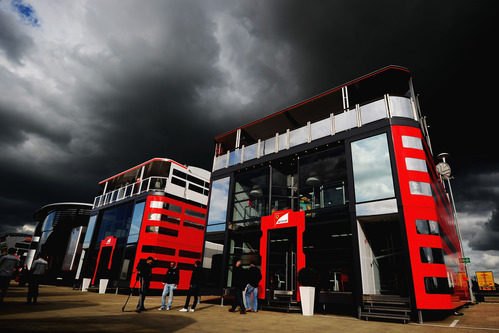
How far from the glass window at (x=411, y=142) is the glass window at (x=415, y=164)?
1.94 feet

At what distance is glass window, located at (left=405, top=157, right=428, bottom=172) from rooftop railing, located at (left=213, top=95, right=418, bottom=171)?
2.11 metres

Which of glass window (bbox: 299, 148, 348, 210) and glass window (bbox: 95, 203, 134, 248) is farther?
glass window (bbox: 95, 203, 134, 248)

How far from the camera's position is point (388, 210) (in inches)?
401

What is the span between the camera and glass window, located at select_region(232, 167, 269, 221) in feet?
51.1

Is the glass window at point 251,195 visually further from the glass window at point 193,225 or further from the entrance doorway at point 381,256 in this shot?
the glass window at point 193,225

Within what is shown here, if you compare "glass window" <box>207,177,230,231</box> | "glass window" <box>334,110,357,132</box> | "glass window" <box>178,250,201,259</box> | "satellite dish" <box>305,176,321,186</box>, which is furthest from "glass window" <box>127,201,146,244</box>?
"glass window" <box>334,110,357,132</box>

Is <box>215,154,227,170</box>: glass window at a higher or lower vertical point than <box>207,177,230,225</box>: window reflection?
higher

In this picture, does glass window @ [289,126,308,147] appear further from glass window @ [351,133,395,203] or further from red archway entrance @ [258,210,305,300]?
red archway entrance @ [258,210,305,300]

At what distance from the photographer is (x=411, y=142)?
10914 millimetres

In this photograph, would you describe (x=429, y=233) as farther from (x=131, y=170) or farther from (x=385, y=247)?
(x=131, y=170)

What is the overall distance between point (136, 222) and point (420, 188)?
69.4 feet

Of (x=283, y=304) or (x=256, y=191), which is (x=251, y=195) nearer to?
(x=256, y=191)

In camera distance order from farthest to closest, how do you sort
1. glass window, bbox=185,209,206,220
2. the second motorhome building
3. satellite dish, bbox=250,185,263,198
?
1. glass window, bbox=185,209,206,220
2. satellite dish, bbox=250,185,263,198
3. the second motorhome building

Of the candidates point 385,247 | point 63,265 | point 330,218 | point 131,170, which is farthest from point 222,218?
point 63,265
